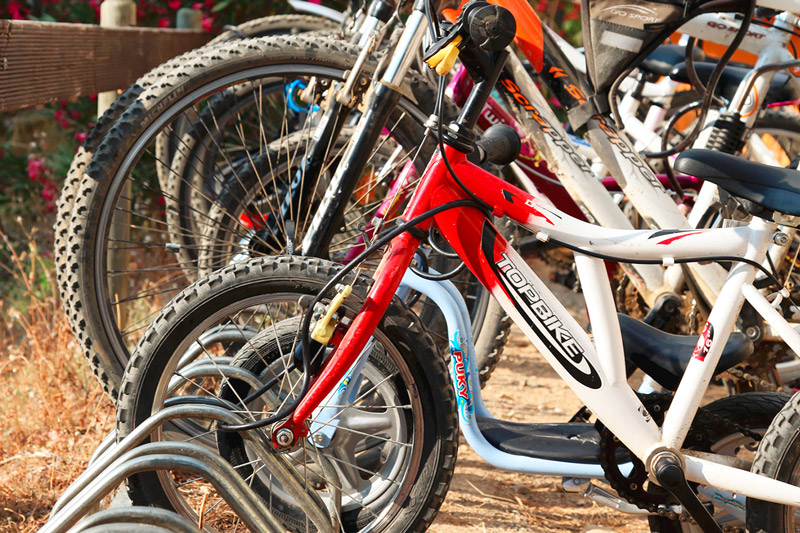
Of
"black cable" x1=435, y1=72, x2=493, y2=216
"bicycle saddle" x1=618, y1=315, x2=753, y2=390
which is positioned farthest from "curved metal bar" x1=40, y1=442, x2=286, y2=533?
"bicycle saddle" x1=618, y1=315, x2=753, y2=390

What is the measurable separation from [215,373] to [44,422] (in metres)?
1.31

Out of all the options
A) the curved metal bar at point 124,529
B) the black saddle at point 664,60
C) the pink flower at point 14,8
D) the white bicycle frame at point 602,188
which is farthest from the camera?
the pink flower at point 14,8

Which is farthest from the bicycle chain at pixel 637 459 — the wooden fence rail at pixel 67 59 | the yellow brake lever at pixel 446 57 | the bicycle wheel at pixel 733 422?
the wooden fence rail at pixel 67 59

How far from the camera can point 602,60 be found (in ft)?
8.18

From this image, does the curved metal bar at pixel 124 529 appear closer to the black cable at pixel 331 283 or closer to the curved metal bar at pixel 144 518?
the curved metal bar at pixel 144 518

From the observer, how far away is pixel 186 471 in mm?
1622

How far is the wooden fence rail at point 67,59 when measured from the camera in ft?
8.36

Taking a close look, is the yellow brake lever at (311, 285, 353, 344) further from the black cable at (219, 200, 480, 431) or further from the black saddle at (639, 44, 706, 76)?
the black saddle at (639, 44, 706, 76)

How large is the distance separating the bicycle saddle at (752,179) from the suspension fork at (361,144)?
0.74 m

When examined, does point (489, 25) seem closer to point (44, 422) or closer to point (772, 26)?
point (772, 26)

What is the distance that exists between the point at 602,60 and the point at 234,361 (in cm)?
142

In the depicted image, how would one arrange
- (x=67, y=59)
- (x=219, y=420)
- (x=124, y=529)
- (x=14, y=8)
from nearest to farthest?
(x=124, y=529)
(x=219, y=420)
(x=67, y=59)
(x=14, y=8)

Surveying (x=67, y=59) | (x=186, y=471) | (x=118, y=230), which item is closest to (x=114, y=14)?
(x=67, y=59)

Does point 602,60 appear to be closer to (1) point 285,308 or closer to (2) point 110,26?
(1) point 285,308
